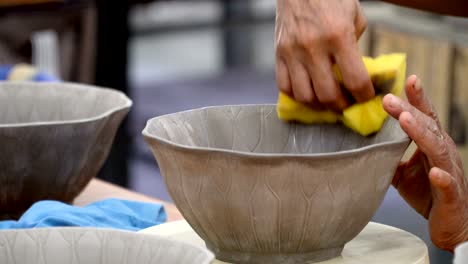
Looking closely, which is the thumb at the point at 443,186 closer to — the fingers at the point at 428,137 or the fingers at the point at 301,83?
the fingers at the point at 428,137

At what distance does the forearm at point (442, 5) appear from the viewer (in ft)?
5.34

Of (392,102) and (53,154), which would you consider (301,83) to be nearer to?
(392,102)

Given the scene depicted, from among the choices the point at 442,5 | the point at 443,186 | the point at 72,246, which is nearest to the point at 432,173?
the point at 443,186

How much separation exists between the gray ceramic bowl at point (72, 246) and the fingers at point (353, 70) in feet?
1.11

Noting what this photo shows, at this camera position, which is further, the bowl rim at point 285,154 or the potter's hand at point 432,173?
the potter's hand at point 432,173

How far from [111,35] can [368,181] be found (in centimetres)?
229

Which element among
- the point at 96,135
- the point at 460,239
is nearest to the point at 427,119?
the point at 460,239

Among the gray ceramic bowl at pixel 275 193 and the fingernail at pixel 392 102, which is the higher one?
the fingernail at pixel 392 102

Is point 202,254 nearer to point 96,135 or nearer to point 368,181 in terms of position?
point 368,181

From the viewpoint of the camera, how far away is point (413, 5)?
1650 millimetres

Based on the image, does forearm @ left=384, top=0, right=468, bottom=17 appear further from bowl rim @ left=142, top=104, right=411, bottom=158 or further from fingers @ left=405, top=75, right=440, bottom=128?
bowl rim @ left=142, top=104, right=411, bottom=158

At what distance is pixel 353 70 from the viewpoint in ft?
3.49

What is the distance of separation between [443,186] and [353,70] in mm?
166

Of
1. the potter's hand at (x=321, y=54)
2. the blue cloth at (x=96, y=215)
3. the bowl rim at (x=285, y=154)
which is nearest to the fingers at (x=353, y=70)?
the potter's hand at (x=321, y=54)
